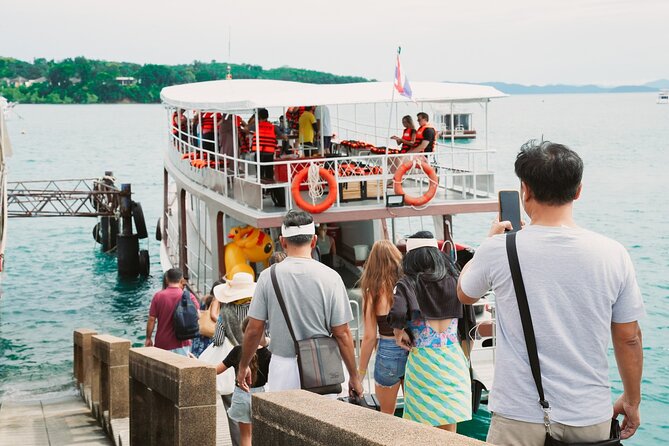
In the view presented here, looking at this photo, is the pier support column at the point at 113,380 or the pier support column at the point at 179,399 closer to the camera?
the pier support column at the point at 179,399

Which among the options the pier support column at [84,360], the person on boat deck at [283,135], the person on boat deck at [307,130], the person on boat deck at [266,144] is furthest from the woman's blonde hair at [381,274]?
the person on boat deck at [307,130]

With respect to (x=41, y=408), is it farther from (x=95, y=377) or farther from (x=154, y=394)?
(x=154, y=394)

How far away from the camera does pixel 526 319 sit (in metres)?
3.81

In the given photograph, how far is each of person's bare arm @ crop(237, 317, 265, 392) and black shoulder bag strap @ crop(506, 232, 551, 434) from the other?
2.67 metres

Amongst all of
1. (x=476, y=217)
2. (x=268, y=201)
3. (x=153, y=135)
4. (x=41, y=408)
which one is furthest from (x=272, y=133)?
(x=153, y=135)

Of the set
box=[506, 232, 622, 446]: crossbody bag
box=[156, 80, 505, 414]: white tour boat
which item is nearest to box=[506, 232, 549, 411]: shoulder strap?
box=[506, 232, 622, 446]: crossbody bag

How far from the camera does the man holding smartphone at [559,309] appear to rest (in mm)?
3801

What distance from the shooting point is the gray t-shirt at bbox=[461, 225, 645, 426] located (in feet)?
12.5

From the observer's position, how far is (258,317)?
245 inches

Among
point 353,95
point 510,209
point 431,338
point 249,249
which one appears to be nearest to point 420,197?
point 353,95

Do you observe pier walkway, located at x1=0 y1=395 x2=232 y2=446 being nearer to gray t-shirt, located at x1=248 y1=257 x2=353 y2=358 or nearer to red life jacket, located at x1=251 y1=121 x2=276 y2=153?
gray t-shirt, located at x1=248 y1=257 x2=353 y2=358

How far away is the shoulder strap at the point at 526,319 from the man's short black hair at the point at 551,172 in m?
0.23

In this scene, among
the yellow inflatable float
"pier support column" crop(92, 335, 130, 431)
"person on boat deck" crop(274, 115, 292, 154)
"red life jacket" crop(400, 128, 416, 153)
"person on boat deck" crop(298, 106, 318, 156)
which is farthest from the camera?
"person on boat deck" crop(274, 115, 292, 154)

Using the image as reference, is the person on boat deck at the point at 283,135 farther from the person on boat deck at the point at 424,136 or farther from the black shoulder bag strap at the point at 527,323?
the black shoulder bag strap at the point at 527,323
